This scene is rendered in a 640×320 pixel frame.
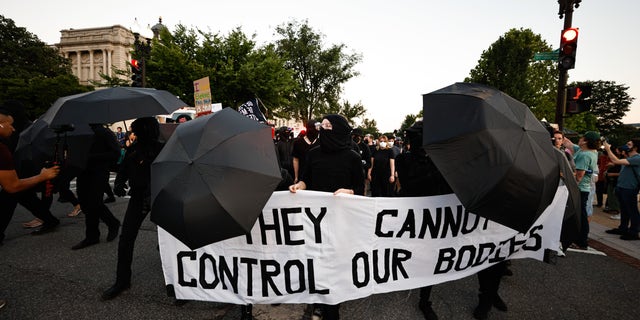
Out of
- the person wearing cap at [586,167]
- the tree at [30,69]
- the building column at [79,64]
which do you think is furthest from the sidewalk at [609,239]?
the building column at [79,64]

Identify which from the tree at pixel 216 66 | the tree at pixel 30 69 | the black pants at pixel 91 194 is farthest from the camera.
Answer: the tree at pixel 30 69

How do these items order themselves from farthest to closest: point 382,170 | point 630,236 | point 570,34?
point 382,170
point 570,34
point 630,236

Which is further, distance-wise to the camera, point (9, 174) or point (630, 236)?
point (630, 236)

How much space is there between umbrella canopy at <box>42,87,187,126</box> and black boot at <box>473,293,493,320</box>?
3.94 meters

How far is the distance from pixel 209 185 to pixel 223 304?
6.25ft

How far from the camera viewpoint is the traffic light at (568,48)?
694 cm

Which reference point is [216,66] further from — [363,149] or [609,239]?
[609,239]

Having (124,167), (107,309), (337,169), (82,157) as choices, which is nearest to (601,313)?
(337,169)

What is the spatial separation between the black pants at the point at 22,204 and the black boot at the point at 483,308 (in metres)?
6.21

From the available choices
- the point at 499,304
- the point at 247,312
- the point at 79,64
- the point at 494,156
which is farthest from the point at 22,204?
the point at 79,64

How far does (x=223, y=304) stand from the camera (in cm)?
309

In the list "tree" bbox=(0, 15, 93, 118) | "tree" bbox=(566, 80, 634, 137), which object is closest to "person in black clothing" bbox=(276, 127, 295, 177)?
"tree" bbox=(0, 15, 93, 118)

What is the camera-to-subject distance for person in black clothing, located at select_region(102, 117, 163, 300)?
324 cm

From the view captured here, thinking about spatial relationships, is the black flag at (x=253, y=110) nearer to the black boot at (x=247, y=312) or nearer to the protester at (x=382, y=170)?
the protester at (x=382, y=170)
